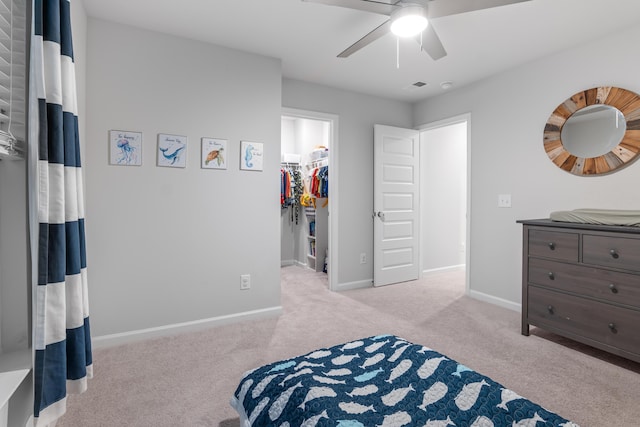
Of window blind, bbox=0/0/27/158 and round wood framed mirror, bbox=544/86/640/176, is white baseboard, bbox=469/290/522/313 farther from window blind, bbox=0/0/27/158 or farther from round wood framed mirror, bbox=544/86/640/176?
window blind, bbox=0/0/27/158

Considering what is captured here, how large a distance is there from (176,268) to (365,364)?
6.56 ft

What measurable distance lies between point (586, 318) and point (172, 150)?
341 cm

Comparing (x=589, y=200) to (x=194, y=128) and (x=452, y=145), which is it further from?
(x=194, y=128)

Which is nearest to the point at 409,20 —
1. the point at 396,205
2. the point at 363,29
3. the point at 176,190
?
the point at 363,29

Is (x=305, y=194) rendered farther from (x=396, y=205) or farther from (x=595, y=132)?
(x=595, y=132)

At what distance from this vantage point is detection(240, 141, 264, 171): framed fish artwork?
3093mm

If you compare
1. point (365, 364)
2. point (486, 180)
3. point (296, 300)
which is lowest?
point (296, 300)

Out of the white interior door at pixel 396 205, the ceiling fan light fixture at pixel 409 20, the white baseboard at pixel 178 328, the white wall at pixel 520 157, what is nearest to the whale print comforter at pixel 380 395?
the white baseboard at pixel 178 328

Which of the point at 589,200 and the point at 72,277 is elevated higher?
the point at 589,200

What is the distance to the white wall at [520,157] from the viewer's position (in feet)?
9.01

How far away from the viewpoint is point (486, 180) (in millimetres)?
3781

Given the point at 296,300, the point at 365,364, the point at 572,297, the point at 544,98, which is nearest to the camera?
the point at 365,364

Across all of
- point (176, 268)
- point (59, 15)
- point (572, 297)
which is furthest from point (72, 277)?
point (572, 297)

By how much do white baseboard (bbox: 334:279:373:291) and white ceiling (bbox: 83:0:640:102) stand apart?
2.47 m
